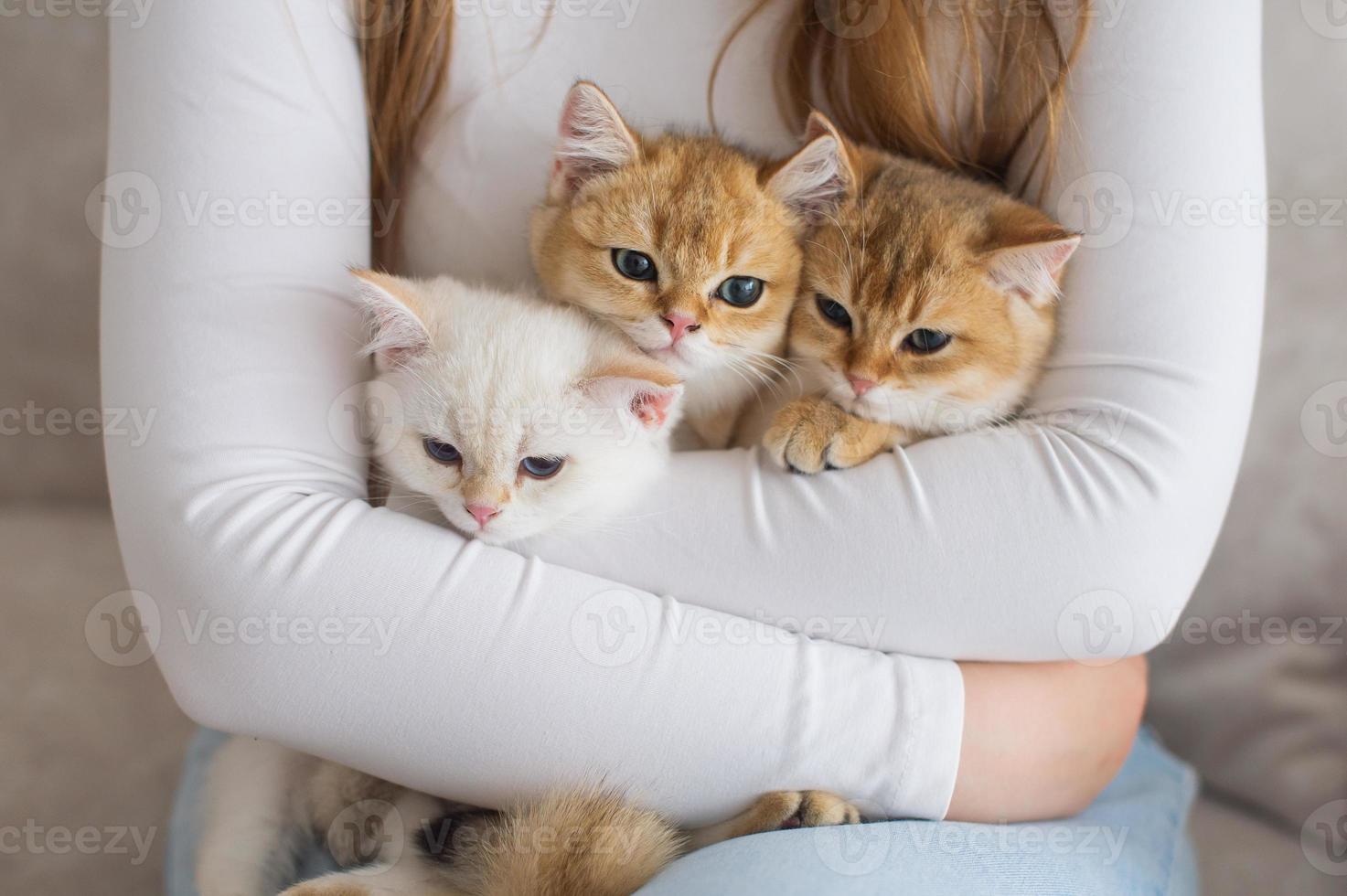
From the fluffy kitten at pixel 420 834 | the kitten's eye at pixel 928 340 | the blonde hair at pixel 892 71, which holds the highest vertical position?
the blonde hair at pixel 892 71

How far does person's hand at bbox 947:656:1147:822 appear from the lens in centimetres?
97

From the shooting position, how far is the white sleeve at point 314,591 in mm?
898

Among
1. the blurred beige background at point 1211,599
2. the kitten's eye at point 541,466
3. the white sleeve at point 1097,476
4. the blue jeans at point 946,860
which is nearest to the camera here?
the blue jeans at point 946,860

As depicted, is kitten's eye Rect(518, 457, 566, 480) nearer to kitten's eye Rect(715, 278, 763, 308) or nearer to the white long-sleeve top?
the white long-sleeve top

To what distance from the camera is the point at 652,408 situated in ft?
3.53

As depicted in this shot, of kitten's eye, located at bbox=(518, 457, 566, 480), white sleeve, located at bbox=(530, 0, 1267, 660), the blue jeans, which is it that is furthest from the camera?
kitten's eye, located at bbox=(518, 457, 566, 480)

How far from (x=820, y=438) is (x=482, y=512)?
0.39 metres

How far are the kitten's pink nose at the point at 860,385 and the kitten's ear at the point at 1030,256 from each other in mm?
192

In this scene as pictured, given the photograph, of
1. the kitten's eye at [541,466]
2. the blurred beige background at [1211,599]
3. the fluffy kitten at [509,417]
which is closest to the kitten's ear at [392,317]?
the fluffy kitten at [509,417]

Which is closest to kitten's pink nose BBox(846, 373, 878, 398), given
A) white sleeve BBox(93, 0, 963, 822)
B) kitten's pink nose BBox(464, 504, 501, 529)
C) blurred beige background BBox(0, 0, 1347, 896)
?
white sleeve BBox(93, 0, 963, 822)

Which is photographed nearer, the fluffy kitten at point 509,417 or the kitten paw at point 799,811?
the kitten paw at point 799,811

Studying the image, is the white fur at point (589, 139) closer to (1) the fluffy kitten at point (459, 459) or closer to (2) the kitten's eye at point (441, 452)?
(1) the fluffy kitten at point (459, 459)

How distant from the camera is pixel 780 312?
1179 mm

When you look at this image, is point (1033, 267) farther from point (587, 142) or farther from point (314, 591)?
point (314, 591)
